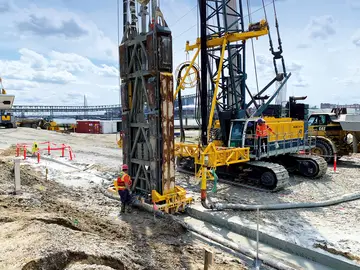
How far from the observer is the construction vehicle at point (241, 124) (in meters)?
11.5

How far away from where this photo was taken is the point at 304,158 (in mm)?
13578

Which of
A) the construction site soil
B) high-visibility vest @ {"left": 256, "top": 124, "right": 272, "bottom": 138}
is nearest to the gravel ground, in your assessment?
the construction site soil

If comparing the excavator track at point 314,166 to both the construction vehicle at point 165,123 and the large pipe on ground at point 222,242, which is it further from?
the large pipe on ground at point 222,242

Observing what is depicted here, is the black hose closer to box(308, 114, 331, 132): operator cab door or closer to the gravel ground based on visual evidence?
the gravel ground

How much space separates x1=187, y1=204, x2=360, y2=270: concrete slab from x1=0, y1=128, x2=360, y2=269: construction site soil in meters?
0.20

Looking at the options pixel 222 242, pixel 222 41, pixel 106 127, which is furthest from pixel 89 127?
pixel 222 242

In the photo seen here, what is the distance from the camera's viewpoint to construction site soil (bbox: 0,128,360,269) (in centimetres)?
488

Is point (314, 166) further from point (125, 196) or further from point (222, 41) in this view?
point (125, 196)

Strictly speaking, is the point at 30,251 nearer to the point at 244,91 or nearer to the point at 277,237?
the point at 277,237

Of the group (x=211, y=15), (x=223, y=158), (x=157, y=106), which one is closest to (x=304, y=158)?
(x=223, y=158)

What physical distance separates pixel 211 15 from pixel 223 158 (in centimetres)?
655

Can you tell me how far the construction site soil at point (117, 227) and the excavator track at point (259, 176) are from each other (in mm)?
337

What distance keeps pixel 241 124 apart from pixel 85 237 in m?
7.97

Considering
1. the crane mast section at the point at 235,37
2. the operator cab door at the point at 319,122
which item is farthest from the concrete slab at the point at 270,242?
the operator cab door at the point at 319,122
